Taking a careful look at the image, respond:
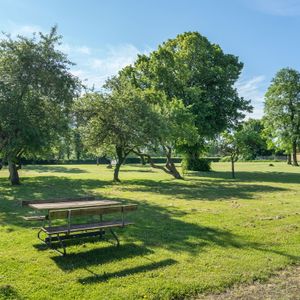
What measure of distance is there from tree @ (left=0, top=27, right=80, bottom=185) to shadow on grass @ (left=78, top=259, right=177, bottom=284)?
1259 centimetres

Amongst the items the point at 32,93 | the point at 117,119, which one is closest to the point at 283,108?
the point at 117,119

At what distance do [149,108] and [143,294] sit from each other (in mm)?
18938

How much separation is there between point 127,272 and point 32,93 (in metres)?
15.3

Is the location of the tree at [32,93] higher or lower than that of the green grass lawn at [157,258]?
higher

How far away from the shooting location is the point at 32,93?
19.1 metres

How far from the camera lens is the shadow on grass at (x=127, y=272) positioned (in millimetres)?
5707

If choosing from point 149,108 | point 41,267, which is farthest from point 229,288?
point 149,108

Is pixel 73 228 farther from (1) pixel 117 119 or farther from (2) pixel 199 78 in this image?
(2) pixel 199 78

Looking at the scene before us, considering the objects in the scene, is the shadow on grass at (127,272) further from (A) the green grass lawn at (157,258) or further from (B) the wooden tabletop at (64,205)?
(B) the wooden tabletop at (64,205)

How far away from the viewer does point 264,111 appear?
57094mm

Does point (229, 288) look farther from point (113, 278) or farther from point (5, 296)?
point (5, 296)

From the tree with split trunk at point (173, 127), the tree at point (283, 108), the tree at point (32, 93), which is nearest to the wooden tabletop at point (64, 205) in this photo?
the tree at point (32, 93)

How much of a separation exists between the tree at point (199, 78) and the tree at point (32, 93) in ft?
50.9

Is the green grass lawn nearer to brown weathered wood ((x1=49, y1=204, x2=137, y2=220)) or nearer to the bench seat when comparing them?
the bench seat
